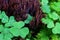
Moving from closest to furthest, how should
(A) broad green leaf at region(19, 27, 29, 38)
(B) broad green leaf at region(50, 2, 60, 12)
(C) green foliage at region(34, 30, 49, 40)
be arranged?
(A) broad green leaf at region(19, 27, 29, 38) < (C) green foliage at region(34, 30, 49, 40) < (B) broad green leaf at region(50, 2, 60, 12)

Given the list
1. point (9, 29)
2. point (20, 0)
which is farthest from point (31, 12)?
point (9, 29)

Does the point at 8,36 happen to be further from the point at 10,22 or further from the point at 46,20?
the point at 46,20

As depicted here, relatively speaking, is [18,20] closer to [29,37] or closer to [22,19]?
[22,19]

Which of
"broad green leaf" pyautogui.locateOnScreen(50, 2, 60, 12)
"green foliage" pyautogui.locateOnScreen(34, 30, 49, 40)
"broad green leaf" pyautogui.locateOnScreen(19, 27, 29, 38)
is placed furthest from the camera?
"broad green leaf" pyautogui.locateOnScreen(50, 2, 60, 12)

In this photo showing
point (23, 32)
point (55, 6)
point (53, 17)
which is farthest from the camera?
point (55, 6)

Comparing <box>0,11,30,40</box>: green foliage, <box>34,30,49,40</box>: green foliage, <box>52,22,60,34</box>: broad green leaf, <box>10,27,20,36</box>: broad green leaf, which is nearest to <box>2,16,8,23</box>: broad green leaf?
<box>0,11,30,40</box>: green foliage

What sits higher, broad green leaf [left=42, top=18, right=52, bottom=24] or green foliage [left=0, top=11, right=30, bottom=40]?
broad green leaf [left=42, top=18, right=52, bottom=24]

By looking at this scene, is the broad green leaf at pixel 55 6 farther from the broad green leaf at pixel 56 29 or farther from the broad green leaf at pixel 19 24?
the broad green leaf at pixel 19 24

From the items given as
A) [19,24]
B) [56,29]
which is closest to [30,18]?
[19,24]

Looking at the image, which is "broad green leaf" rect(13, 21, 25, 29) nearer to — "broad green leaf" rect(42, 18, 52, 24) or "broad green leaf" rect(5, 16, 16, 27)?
"broad green leaf" rect(5, 16, 16, 27)
